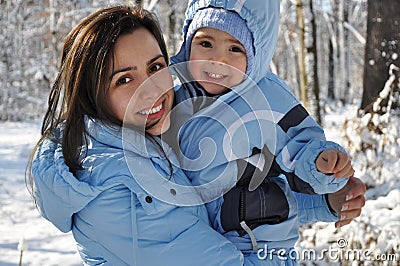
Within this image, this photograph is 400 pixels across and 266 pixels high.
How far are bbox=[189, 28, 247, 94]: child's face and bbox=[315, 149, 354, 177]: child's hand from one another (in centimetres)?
37

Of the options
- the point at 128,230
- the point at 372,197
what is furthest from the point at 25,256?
the point at 128,230

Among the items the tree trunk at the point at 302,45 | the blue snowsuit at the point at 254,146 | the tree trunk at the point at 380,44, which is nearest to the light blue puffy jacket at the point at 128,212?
the blue snowsuit at the point at 254,146

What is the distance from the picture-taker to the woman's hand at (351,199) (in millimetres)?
1467

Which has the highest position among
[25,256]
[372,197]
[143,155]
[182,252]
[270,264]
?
[143,155]

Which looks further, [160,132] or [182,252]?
[160,132]

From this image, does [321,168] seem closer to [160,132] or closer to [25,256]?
[160,132]

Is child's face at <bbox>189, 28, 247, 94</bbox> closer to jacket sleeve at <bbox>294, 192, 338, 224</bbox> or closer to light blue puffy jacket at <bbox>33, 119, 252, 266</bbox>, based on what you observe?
light blue puffy jacket at <bbox>33, 119, 252, 266</bbox>

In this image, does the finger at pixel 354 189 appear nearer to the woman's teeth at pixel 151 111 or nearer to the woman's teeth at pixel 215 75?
the woman's teeth at pixel 215 75

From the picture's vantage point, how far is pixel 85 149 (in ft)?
4.51

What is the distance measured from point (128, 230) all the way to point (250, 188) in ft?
1.23

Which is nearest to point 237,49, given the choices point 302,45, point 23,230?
point 23,230

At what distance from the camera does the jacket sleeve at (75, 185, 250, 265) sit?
127cm

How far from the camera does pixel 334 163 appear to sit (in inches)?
51.3

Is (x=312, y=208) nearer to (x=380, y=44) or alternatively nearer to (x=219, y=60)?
(x=219, y=60)
